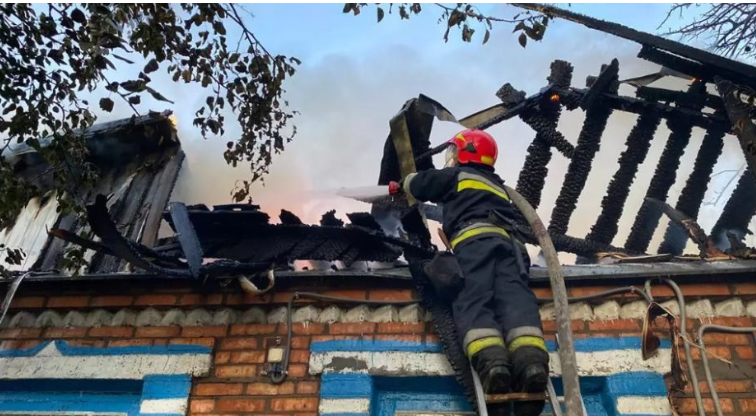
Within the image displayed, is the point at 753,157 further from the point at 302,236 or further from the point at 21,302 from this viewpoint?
the point at 21,302

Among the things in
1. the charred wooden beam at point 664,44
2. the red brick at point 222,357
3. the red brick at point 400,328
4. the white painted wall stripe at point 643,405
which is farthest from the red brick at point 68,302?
the charred wooden beam at point 664,44

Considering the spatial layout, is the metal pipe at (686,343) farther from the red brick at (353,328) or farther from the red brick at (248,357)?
the red brick at (248,357)

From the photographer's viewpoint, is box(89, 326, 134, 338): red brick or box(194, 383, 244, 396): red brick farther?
box(89, 326, 134, 338): red brick

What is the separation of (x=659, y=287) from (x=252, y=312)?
9.75ft

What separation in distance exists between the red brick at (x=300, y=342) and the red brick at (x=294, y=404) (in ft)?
1.24

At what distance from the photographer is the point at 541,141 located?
5316mm

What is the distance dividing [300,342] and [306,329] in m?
0.11

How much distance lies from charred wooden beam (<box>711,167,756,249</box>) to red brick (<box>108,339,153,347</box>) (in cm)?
517

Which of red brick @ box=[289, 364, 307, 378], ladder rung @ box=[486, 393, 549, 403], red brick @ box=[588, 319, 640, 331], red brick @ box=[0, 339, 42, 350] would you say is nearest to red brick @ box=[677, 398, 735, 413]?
red brick @ box=[588, 319, 640, 331]

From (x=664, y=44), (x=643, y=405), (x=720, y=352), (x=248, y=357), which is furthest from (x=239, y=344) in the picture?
(x=664, y=44)

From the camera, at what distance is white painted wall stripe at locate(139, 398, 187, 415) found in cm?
383

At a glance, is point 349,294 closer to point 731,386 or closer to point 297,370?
point 297,370

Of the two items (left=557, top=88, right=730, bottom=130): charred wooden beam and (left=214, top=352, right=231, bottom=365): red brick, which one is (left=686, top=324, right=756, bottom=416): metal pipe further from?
(left=214, top=352, right=231, bottom=365): red brick

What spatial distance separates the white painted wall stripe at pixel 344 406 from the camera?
145 inches
